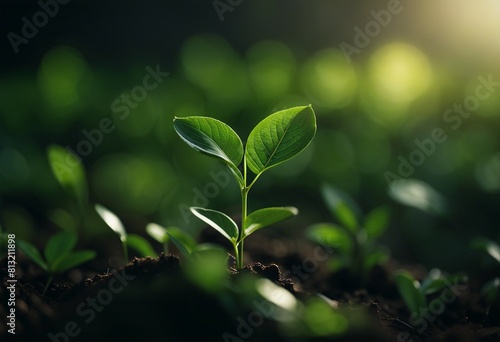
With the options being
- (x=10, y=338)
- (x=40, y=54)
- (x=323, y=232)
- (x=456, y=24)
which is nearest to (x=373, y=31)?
(x=456, y=24)

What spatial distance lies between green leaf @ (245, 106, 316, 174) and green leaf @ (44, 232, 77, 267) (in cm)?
36

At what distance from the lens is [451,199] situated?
174 centimetres

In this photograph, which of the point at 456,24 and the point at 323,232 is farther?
the point at 456,24

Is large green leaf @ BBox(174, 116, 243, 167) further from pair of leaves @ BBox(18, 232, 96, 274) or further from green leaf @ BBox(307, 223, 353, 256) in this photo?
green leaf @ BBox(307, 223, 353, 256)

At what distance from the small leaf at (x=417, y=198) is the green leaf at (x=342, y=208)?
0.10 m

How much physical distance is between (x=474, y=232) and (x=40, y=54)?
99.8 inches

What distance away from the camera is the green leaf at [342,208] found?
121 cm

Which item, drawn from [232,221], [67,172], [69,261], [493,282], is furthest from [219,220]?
[493,282]

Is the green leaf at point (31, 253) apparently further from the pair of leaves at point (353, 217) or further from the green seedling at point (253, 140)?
the pair of leaves at point (353, 217)

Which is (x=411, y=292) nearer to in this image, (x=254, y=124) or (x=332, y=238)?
(x=332, y=238)

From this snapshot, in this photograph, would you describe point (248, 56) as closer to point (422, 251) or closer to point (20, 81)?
point (20, 81)

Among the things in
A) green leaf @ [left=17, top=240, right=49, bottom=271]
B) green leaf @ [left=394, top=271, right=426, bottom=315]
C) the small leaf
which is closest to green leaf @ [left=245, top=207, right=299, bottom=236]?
green leaf @ [left=394, top=271, right=426, bottom=315]

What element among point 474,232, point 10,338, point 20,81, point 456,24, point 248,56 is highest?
point 456,24

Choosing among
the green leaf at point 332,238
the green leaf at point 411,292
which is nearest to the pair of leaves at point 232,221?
the green leaf at point 411,292
